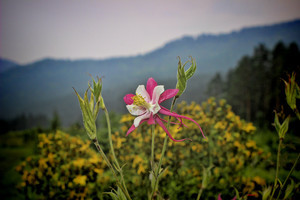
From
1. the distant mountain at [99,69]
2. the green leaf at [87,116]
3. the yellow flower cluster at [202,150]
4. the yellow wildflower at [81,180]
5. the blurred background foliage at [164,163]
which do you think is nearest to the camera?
the green leaf at [87,116]

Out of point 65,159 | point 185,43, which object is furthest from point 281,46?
point 185,43

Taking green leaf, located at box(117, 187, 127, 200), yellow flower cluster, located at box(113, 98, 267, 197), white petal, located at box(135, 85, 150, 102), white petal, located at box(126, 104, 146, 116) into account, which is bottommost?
yellow flower cluster, located at box(113, 98, 267, 197)

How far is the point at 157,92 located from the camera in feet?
1.46

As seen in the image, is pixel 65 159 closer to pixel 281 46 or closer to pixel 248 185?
pixel 248 185

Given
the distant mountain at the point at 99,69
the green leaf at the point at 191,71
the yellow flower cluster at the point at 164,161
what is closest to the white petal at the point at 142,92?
the green leaf at the point at 191,71

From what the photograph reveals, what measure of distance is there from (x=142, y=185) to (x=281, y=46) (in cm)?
1042

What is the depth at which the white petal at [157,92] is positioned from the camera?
44 centimetres

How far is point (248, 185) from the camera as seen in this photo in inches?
43.3

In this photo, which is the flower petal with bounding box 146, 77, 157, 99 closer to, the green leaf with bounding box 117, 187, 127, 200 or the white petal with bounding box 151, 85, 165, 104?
the white petal with bounding box 151, 85, 165, 104

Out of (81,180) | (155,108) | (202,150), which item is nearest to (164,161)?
(202,150)

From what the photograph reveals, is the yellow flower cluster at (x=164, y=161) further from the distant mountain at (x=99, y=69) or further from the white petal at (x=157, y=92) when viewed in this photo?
the distant mountain at (x=99, y=69)

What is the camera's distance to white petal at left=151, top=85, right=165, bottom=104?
0.44 meters

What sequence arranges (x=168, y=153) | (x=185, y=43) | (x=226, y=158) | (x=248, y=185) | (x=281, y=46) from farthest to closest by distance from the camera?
(x=185, y=43)
(x=281, y=46)
(x=226, y=158)
(x=168, y=153)
(x=248, y=185)

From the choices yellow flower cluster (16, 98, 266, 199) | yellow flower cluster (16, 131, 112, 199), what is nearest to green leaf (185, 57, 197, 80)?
yellow flower cluster (16, 98, 266, 199)
